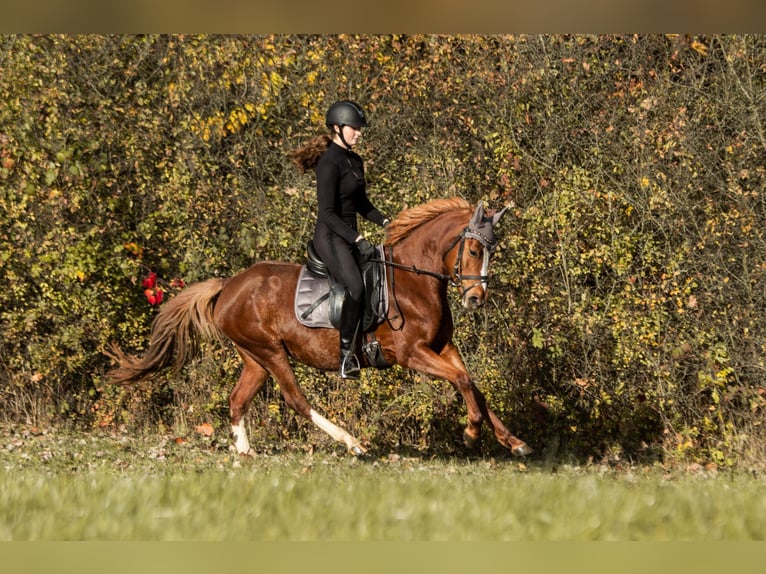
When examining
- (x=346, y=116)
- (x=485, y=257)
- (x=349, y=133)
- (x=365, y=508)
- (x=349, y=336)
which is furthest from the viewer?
(x=349, y=336)

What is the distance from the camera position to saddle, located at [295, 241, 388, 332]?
9875mm

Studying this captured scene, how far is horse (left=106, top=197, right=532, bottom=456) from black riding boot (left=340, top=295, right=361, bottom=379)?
187 millimetres

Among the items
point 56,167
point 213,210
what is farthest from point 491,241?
point 56,167

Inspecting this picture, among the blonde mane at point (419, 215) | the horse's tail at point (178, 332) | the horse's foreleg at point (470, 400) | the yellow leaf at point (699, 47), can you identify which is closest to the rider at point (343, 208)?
the blonde mane at point (419, 215)

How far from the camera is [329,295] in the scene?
33.2ft

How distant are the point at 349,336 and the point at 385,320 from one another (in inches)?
15.6

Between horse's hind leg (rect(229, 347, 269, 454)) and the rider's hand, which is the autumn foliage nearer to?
horse's hind leg (rect(229, 347, 269, 454))

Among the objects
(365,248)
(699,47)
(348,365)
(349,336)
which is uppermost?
(699,47)

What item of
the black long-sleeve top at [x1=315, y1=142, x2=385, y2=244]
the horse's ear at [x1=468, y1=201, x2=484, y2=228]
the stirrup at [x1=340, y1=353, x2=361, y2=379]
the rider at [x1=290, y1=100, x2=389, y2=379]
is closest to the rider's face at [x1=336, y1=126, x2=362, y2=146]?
the rider at [x1=290, y1=100, x2=389, y2=379]

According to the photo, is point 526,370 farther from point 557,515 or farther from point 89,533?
point 89,533

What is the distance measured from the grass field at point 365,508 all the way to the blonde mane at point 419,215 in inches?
94.8

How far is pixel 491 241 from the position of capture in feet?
30.2

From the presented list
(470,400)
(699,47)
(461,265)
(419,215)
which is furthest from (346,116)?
(699,47)

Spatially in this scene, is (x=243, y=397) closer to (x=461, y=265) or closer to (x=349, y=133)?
(x=461, y=265)
